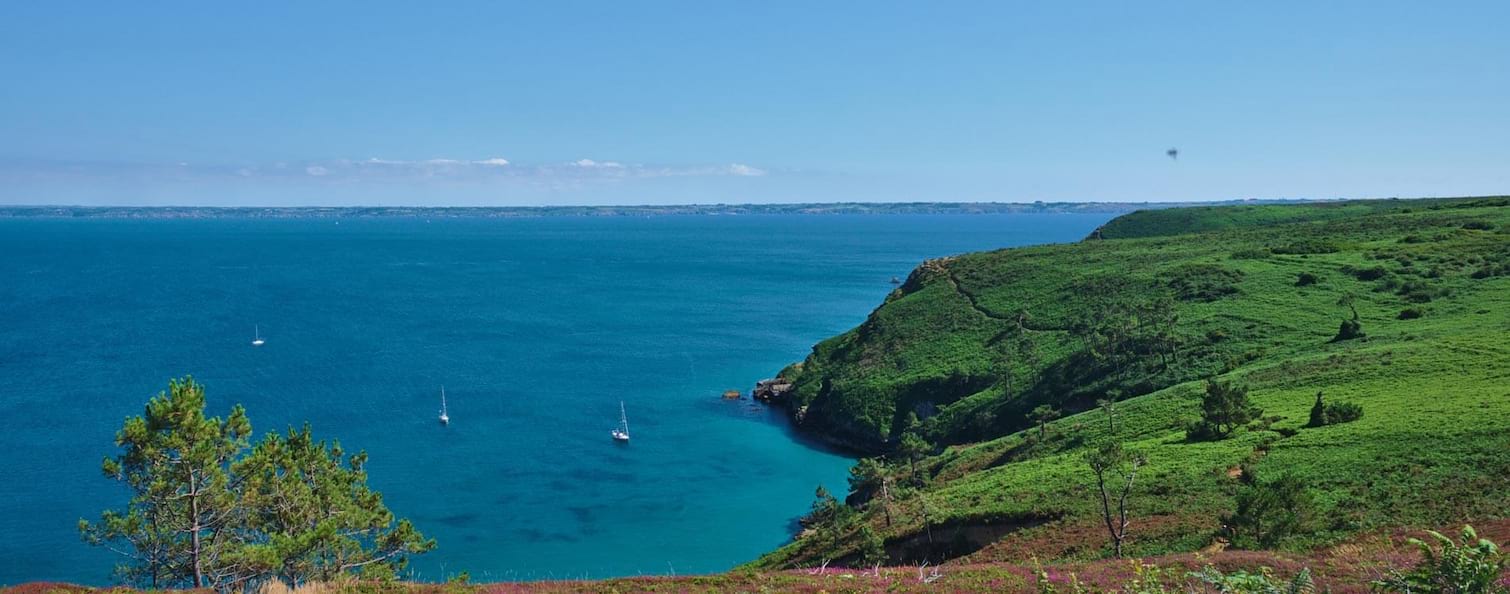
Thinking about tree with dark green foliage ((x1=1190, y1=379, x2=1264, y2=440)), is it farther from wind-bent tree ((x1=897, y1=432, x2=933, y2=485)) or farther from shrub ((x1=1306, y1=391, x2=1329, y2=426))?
wind-bent tree ((x1=897, y1=432, x2=933, y2=485))

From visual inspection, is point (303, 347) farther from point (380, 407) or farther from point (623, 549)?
point (623, 549)

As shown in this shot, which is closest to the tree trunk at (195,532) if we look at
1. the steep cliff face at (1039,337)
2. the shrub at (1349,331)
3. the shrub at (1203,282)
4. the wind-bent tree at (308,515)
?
the wind-bent tree at (308,515)

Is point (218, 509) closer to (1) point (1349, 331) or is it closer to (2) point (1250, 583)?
(2) point (1250, 583)

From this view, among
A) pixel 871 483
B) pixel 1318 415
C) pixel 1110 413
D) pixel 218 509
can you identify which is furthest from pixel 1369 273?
pixel 218 509

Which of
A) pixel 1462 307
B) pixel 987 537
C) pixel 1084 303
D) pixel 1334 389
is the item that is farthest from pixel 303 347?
pixel 1462 307

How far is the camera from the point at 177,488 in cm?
2833

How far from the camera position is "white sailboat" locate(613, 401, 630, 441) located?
84581 millimetres

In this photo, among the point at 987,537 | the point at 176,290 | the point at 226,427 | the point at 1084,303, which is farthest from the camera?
the point at 176,290

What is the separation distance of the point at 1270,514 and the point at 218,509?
35972 millimetres

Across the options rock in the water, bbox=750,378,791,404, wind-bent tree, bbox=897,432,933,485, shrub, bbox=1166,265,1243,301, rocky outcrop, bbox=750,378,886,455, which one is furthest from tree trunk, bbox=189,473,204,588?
shrub, bbox=1166,265,1243,301

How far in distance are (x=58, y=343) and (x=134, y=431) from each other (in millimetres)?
122708

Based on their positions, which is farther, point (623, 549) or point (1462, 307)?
point (1462, 307)

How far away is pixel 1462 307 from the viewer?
74562 millimetres

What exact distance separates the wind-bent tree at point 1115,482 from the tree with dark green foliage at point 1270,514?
4.01m
